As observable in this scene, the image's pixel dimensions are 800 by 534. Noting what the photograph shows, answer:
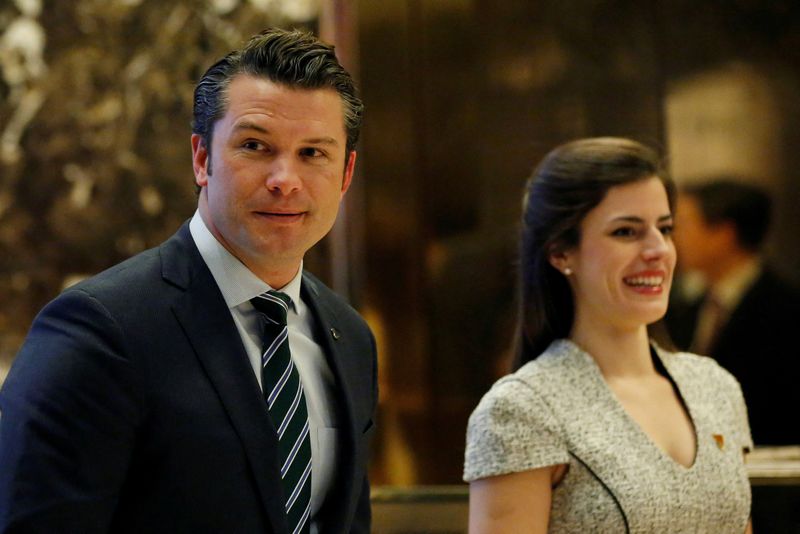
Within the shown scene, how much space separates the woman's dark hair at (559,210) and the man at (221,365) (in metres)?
0.66

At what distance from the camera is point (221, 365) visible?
1.62 metres

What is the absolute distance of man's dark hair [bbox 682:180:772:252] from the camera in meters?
4.23

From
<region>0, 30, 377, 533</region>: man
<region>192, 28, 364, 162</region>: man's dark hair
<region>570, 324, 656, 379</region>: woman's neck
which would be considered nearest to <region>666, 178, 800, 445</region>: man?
<region>570, 324, 656, 379</region>: woman's neck

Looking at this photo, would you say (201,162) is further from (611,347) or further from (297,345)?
(611,347)

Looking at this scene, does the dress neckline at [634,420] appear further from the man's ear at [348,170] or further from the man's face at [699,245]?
the man's face at [699,245]

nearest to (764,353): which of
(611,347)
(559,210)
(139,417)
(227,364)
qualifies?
(611,347)

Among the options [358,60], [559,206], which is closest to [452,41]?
[358,60]

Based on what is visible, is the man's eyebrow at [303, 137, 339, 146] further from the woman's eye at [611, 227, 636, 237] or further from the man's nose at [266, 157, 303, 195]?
the woman's eye at [611, 227, 636, 237]

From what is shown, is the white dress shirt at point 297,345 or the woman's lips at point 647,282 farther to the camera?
the woman's lips at point 647,282

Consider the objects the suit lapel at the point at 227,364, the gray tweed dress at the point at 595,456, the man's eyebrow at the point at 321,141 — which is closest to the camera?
the suit lapel at the point at 227,364

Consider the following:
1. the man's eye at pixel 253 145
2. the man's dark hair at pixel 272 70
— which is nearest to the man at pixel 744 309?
the man's dark hair at pixel 272 70

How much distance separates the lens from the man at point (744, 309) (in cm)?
414

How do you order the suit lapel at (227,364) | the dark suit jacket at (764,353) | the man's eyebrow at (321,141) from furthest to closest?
the dark suit jacket at (764,353), the man's eyebrow at (321,141), the suit lapel at (227,364)

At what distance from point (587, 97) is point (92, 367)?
127 inches
